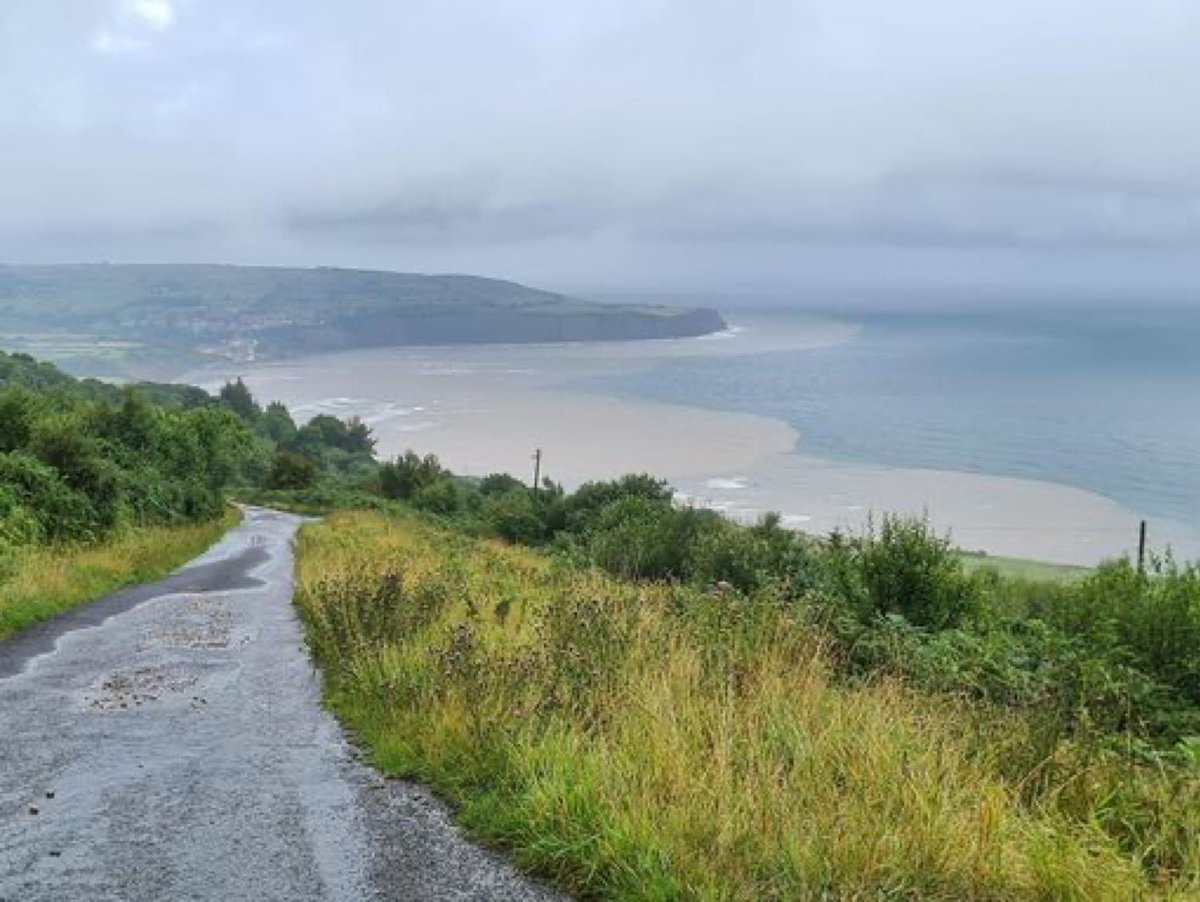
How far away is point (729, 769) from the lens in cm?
561

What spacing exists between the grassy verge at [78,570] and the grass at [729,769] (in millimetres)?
8381

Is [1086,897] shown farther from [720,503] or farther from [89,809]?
[720,503]

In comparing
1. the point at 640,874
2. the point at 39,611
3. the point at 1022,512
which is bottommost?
the point at 1022,512

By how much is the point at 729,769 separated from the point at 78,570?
18.0m

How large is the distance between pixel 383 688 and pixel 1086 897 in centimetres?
560

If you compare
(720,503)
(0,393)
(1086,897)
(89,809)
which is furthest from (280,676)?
(720,503)

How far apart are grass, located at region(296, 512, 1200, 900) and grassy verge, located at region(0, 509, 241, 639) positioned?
8.38 metres

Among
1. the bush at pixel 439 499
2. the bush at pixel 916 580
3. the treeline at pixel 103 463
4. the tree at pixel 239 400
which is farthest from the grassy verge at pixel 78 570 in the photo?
the tree at pixel 239 400

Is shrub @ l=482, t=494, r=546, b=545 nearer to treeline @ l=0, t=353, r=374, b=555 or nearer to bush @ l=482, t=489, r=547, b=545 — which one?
bush @ l=482, t=489, r=547, b=545

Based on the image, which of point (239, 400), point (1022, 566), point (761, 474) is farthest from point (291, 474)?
point (239, 400)

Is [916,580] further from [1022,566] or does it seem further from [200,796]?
[1022,566]

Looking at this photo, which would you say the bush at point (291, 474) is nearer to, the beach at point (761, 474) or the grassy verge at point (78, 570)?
the beach at point (761, 474)

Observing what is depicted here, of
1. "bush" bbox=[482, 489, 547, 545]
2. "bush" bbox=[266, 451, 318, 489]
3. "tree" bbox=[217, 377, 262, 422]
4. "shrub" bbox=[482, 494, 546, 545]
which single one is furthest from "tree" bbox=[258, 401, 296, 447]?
"bush" bbox=[482, 489, 547, 545]

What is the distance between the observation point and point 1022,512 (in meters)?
122
